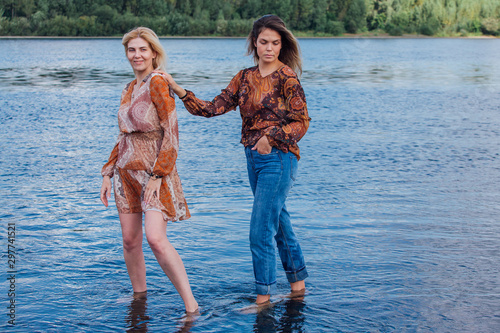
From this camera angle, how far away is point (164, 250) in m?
3.86

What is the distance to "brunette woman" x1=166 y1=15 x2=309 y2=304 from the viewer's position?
3857 millimetres

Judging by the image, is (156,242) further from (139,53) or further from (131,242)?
(139,53)

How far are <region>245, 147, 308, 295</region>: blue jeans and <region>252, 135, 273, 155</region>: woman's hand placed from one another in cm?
7

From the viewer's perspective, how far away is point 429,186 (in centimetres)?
826

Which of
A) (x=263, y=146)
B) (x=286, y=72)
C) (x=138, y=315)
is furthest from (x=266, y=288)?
(x=286, y=72)

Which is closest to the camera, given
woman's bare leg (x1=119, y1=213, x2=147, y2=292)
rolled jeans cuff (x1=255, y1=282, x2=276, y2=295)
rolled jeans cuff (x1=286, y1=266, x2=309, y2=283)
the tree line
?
woman's bare leg (x1=119, y1=213, x2=147, y2=292)

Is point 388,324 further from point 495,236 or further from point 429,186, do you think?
point 429,186

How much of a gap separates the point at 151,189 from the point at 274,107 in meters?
0.95

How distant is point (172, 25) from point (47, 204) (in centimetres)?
12347

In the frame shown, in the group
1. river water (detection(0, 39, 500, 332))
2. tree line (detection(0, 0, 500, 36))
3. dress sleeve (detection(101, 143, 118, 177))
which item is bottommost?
river water (detection(0, 39, 500, 332))

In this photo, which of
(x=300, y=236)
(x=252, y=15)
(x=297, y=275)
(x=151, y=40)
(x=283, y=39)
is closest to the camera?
(x=151, y=40)

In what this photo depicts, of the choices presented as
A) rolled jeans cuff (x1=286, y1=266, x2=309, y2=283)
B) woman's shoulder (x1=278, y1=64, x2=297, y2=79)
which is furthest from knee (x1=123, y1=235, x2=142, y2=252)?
woman's shoulder (x1=278, y1=64, x2=297, y2=79)

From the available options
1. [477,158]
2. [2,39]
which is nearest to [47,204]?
[477,158]

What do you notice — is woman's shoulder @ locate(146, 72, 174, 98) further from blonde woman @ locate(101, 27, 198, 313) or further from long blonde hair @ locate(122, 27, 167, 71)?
long blonde hair @ locate(122, 27, 167, 71)
